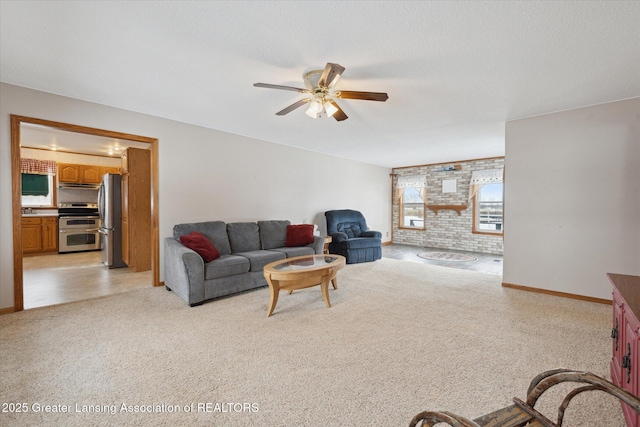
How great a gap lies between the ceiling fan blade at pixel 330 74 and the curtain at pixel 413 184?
238 inches

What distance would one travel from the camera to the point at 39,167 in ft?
20.5

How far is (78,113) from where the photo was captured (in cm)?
320

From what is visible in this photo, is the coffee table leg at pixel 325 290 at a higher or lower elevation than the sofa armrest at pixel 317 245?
lower

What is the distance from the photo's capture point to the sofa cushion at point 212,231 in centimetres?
377

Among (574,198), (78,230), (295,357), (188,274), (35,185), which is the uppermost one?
(35,185)

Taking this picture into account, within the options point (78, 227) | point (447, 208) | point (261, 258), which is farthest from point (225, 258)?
point (447, 208)

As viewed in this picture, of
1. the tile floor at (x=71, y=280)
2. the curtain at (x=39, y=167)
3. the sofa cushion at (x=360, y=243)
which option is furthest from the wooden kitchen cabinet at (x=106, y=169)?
the sofa cushion at (x=360, y=243)

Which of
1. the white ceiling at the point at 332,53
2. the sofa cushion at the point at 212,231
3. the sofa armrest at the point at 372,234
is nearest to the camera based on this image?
the white ceiling at the point at 332,53

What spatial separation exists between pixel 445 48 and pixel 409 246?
20.9 feet

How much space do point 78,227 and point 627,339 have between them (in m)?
8.91

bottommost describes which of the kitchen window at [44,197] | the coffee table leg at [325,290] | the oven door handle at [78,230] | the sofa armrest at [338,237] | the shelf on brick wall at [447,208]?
the coffee table leg at [325,290]

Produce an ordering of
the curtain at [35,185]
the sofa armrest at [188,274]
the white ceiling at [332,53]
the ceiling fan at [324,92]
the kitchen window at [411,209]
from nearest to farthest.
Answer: the white ceiling at [332,53] < the ceiling fan at [324,92] < the sofa armrest at [188,274] < the curtain at [35,185] < the kitchen window at [411,209]

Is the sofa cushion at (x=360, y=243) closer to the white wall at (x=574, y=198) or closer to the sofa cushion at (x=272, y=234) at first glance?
the sofa cushion at (x=272, y=234)

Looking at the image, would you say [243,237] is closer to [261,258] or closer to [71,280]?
[261,258]
